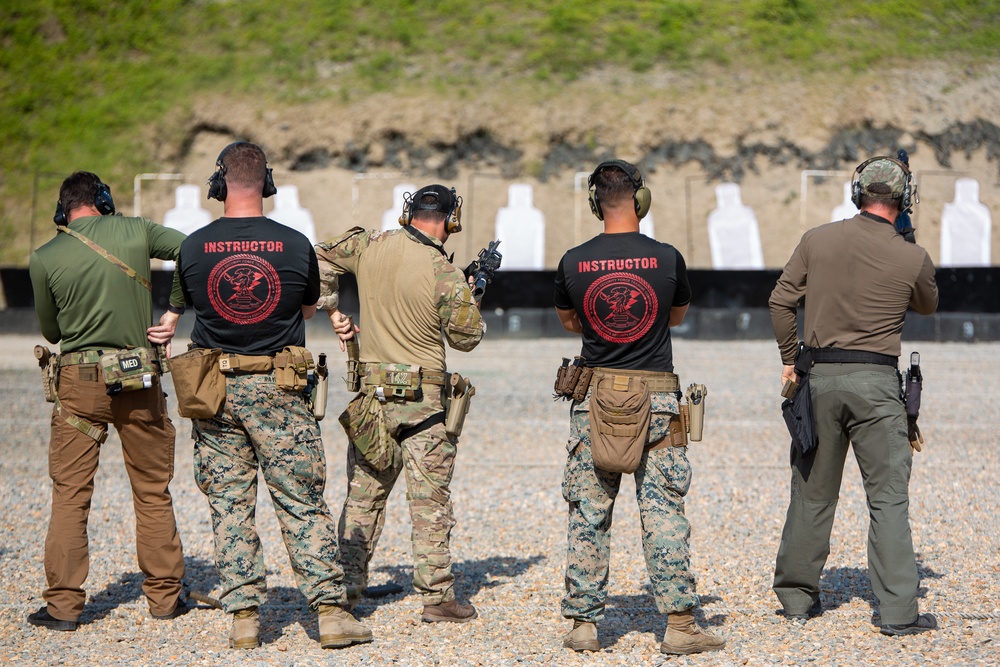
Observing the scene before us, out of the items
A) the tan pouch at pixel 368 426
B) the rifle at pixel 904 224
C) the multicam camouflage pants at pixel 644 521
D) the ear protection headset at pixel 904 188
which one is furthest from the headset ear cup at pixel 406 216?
the rifle at pixel 904 224

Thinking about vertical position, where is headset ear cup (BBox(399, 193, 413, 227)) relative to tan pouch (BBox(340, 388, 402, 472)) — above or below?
above

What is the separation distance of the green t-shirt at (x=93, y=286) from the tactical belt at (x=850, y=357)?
2.68m

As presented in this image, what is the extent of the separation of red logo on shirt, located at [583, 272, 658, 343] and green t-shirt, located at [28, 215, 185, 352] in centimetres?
181

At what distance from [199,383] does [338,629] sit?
1077mm

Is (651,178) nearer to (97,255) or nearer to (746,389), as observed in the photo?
(746,389)

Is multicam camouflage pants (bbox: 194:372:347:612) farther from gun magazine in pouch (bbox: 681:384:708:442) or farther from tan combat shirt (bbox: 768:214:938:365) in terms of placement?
tan combat shirt (bbox: 768:214:938:365)

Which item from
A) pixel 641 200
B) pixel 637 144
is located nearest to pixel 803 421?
pixel 641 200

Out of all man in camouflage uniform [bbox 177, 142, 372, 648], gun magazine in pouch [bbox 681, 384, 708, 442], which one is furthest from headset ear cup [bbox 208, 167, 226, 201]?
gun magazine in pouch [bbox 681, 384, 708, 442]

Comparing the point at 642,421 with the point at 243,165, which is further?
the point at 243,165

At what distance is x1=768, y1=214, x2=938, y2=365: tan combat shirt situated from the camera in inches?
→ 181

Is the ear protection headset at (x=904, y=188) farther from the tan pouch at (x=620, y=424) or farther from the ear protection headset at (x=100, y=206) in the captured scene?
the ear protection headset at (x=100, y=206)

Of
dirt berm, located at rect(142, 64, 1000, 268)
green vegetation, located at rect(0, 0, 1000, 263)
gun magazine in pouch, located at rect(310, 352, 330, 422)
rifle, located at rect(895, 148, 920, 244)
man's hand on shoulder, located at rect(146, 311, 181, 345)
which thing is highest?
green vegetation, located at rect(0, 0, 1000, 263)

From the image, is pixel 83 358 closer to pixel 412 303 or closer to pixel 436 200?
pixel 412 303

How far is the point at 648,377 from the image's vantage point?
14.4 ft
